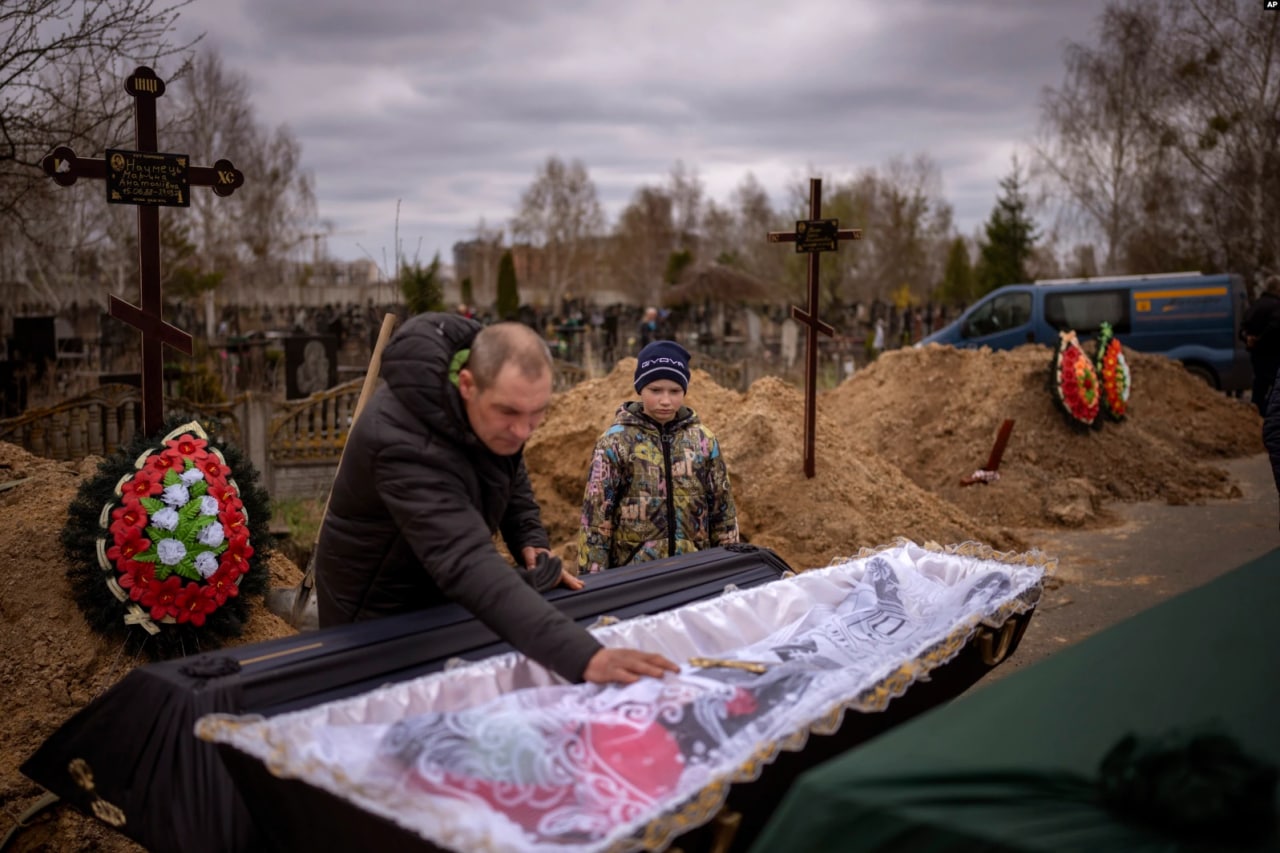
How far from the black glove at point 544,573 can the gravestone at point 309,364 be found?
10075 millimetres

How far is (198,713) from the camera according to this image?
224cm

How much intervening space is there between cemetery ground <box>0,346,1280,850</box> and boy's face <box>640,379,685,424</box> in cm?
171

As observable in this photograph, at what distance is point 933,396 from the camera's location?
12.4m

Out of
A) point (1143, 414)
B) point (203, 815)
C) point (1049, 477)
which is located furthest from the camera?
point (1143, 414)

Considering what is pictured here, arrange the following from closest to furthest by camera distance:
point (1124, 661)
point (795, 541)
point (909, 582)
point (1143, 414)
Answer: point (1124, 661) < point (909, 582) < point (795, 541) < point (1143, 414)

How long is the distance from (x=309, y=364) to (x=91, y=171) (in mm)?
8476

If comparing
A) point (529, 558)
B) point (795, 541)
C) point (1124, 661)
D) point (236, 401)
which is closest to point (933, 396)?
point (795, 541)

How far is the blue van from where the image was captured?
16688 millimetres

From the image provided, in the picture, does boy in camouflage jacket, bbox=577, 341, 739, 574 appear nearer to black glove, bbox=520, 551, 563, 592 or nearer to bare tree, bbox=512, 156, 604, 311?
black glove, bbox=520, 551, 563, 592

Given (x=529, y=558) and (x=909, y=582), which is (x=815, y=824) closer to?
(x=529, y=558)

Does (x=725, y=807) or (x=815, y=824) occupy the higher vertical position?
(x=815, y=824)

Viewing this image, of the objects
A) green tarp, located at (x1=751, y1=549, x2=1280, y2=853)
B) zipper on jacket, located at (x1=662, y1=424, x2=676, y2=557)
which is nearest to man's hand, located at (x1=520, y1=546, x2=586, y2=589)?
zipper on jacket, located at (x1=662, y1=424, x2=676, y2=557)

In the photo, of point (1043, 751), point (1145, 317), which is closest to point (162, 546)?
point (1043, 751)

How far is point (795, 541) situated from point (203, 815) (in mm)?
5591
